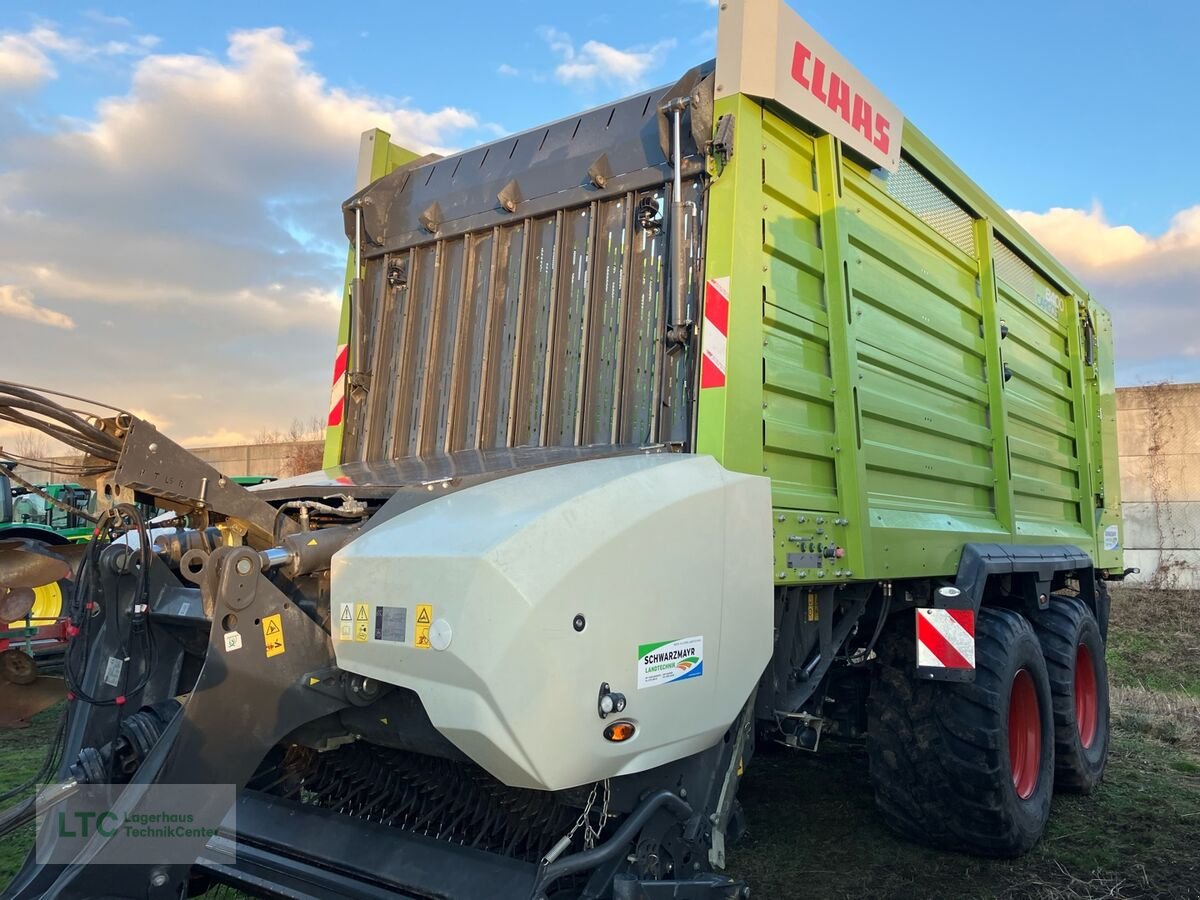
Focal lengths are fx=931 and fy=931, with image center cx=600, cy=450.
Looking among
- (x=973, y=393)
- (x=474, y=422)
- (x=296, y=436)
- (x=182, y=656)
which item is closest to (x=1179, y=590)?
(x=973, y=393)

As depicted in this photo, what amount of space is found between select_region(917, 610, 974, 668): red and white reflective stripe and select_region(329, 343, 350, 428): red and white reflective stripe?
254cm

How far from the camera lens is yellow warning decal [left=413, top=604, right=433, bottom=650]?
2.11 metres

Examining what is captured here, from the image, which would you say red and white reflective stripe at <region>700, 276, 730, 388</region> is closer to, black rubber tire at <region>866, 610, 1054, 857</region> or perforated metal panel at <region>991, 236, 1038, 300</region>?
black rubber tire at <region>866, 610, 1054, 857</region>

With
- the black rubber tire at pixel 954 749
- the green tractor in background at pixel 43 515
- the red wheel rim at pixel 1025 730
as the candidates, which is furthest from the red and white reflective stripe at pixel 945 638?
the green tractor in background at pixel 43 515

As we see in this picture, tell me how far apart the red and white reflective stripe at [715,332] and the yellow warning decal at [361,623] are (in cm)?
120

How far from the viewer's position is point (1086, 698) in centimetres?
538

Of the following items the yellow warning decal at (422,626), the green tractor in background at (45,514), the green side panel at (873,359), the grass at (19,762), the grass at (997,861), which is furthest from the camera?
the green tractor in background at (45,514)

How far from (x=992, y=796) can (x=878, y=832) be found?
726mm

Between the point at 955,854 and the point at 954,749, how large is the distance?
0.60 metres

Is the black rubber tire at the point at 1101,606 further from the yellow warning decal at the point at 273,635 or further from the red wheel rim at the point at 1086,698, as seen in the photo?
the yellow warning decal at the point at 273,635

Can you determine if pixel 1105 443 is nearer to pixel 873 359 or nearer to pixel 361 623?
pixel 873 359

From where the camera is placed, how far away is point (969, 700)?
3.75 metres

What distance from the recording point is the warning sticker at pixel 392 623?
2.17 m

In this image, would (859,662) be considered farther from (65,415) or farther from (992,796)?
(65,415)
